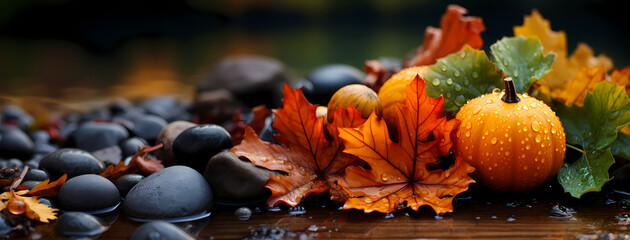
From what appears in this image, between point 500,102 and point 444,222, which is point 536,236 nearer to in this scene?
point 444,222

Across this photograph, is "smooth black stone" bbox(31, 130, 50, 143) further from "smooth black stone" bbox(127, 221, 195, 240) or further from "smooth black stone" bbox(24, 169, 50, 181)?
"smooth black stone" bbox(127, 221, 195, 240)

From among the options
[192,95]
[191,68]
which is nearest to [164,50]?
[191,68]

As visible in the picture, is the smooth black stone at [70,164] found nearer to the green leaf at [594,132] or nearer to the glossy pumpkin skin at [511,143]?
the glossy pumpkin skin at [511,143]

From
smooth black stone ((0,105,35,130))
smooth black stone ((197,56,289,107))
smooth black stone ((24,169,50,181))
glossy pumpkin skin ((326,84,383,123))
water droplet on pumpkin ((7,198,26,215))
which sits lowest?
water droplet on pumpkin ((7,198,26,215))

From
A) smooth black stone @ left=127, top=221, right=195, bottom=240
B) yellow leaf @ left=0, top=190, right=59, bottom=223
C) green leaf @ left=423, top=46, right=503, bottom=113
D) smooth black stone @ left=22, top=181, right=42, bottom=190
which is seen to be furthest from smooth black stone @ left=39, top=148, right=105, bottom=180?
green leaf @ left=423, top=46, right=503, bottom=113

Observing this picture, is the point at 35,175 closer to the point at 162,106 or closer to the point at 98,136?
the point at 98,136

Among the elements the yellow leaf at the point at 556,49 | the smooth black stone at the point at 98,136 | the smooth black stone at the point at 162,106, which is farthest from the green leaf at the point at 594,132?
the smooth black stone at the point at 162,106
